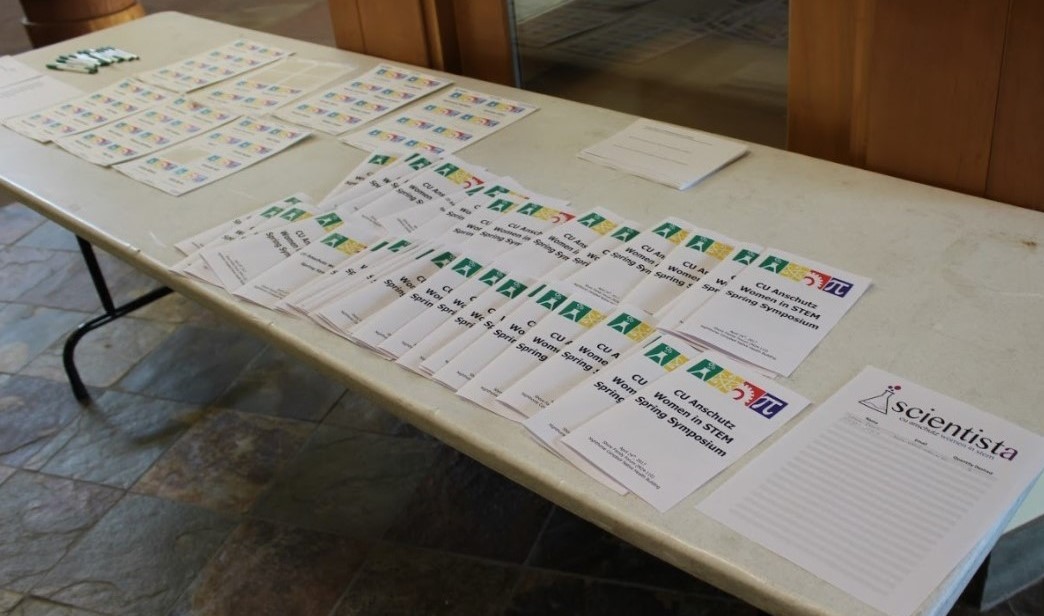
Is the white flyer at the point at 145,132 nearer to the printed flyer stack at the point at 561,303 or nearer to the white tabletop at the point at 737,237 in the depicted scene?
the white tabletop at the point at 737,237

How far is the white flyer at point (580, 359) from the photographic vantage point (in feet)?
3.55

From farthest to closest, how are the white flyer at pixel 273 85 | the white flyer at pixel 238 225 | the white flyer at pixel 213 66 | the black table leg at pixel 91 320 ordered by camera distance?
the black table leg at pixel 91 320, the white flyer at pixel 213 66, the white flyer at pixel 273 85, the white flyer at pixel 238 225

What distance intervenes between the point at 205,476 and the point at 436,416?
4.17 ft

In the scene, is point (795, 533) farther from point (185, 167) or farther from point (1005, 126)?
point (185, 167)

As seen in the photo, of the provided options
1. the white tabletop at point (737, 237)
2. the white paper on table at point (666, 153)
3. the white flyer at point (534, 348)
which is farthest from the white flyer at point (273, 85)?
the white flyer at point (534, 348)

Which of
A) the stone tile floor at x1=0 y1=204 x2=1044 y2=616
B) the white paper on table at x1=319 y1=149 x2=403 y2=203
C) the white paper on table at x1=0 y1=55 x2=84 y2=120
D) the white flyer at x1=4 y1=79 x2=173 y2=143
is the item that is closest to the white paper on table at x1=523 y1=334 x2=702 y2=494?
the white paper on table at x1=319 y1=149 x2=403 y2=203

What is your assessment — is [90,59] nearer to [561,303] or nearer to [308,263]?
[308,263]

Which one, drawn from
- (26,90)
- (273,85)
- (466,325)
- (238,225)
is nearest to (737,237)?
(466,325)

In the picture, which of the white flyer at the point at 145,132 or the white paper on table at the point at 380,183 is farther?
the white flyer at the point at 145,132

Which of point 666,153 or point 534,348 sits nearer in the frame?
point 534,348

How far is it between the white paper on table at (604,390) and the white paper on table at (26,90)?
61.3 inches

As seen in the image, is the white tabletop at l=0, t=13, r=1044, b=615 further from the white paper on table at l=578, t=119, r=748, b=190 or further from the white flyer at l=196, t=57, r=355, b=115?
the white flyer at l=196, t=57, r=355, b=115

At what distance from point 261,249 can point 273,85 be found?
75cm

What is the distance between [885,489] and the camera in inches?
36.0
